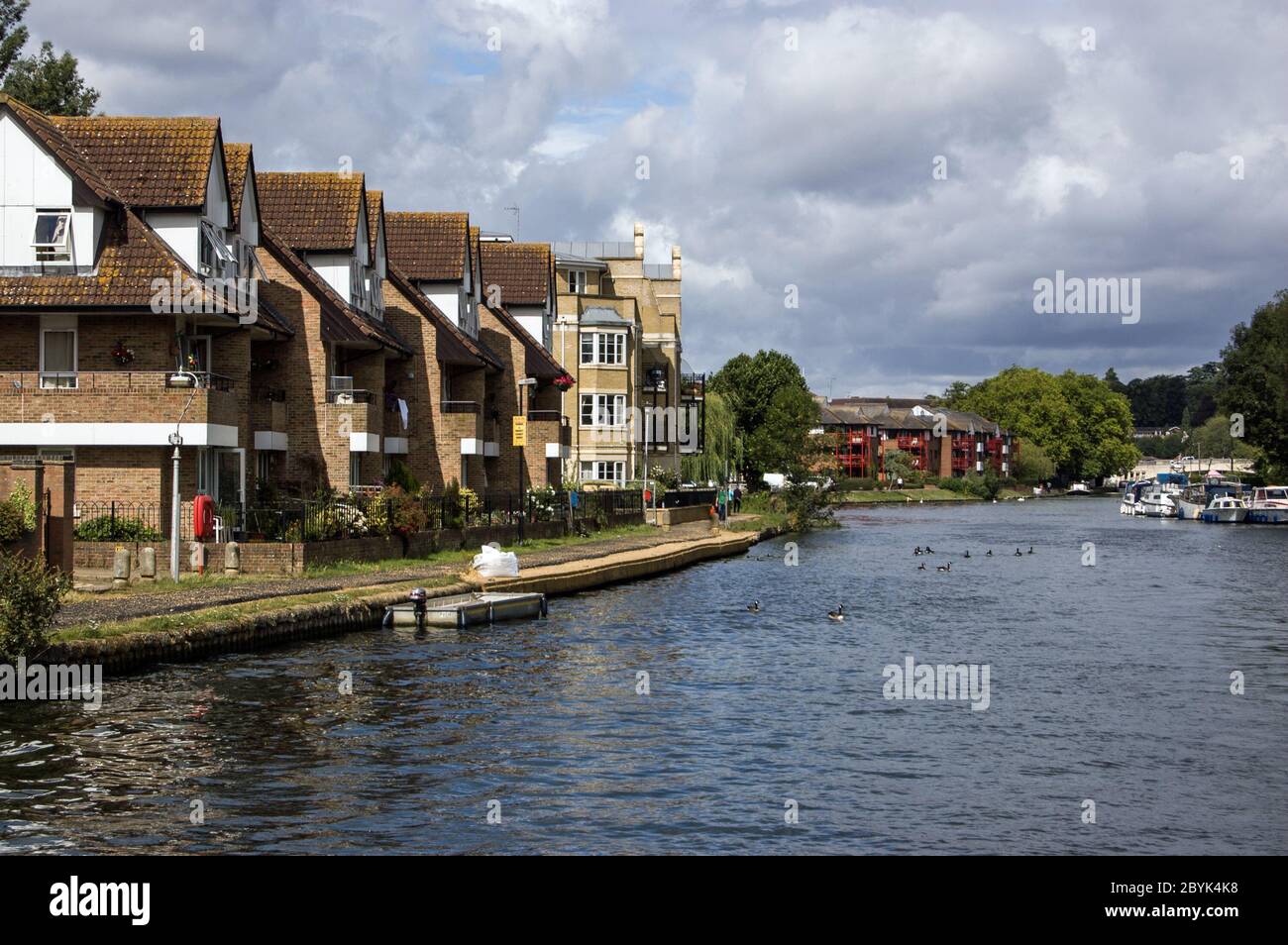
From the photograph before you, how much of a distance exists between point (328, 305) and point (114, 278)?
39.5 ft

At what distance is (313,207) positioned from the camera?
52.8m

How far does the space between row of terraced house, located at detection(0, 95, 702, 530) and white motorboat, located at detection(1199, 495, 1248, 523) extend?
2640 inches

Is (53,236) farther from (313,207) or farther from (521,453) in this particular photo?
(521,453)

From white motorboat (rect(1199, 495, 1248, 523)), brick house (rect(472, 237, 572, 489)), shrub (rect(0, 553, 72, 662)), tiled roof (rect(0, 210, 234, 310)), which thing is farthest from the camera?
white motorboat (rect(1199, 495, 1248, 523))

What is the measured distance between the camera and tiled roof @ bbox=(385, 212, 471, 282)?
2495 inches

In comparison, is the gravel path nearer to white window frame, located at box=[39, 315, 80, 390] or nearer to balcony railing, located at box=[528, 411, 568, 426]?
white window frame, located at box=[39, 315, 80, 390]

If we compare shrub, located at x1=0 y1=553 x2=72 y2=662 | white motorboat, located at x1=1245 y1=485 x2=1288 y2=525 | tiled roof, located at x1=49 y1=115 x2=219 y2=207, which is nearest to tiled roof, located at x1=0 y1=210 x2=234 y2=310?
tiled roof, located at x1=49 y1=115 x2=219 y2=207

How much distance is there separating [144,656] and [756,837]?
1349cm

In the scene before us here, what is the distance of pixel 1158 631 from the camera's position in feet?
126

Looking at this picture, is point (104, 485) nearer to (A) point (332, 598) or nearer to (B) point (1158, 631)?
(A) point (332, 598)

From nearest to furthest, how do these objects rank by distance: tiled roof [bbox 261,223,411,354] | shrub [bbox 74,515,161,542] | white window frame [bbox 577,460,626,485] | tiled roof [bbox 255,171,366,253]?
shrub [bbox 74,515,161,542] → tiled roof [bbox 261,223,411,354] → tiled roof [bbox 255,171,366,253] → white window frame [bbox 577,460,626,485]

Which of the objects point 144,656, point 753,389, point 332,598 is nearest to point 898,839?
point 144,656

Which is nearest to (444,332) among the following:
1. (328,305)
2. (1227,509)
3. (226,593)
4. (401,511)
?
(328,305)

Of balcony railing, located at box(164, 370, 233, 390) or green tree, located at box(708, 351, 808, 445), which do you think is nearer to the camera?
balcony railing, located at box(164, 370, 233, 390)
